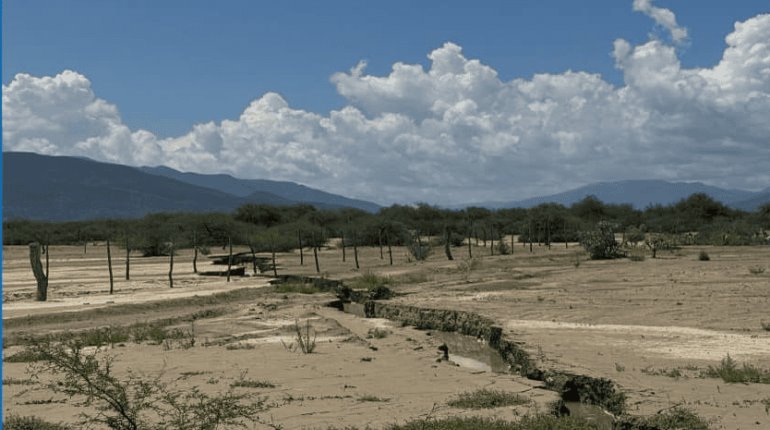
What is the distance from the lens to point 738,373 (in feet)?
33.0

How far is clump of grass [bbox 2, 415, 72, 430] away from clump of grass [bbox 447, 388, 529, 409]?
16.1 feet

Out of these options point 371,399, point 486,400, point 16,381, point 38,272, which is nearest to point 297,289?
point 38,272

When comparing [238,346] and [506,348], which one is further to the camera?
[238,346]

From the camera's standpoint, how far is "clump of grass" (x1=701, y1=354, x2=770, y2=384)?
32.5 ft

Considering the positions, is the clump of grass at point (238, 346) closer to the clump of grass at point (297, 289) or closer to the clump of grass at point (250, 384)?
the clump of grass at point (250, 384)

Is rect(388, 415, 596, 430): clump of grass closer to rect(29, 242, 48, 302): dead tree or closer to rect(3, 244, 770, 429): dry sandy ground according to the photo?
rect(3, 244, 770, 429): dry sandy ground

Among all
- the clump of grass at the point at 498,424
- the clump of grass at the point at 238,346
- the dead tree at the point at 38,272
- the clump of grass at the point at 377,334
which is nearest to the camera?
the clump of grass at the point at 498,424

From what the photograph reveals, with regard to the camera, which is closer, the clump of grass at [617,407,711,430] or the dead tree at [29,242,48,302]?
the clump of grass at [617,407,711,430]

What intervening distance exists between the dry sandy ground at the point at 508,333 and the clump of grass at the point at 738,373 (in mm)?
216

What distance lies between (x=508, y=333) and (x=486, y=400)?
18.9 ft

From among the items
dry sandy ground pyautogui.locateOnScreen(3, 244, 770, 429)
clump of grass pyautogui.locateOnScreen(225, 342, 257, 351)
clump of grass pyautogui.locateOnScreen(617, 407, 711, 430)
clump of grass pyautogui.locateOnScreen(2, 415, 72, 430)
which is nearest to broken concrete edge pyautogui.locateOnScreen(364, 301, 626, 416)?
dry sandy ground pyautogui.locateOnScreen(3, 244, 770, 429)

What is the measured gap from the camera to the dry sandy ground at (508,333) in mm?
9445

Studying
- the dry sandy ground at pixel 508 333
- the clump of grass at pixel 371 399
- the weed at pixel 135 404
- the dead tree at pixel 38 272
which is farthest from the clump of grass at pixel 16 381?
the dead tree at pixel 38 272

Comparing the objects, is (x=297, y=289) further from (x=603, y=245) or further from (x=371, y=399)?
(x=603, y=245)
